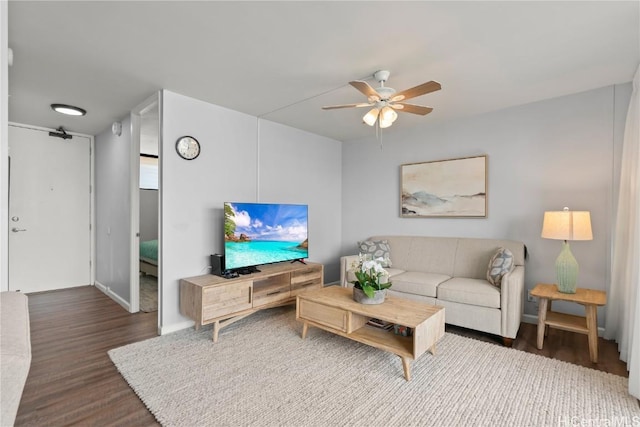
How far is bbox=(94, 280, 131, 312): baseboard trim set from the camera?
3.94 metres

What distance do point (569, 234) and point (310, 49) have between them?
2.78 metres

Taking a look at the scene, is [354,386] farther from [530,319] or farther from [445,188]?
[445,188]

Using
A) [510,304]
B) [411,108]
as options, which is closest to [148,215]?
[411,108]

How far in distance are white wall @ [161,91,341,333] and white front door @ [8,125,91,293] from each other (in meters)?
2.91

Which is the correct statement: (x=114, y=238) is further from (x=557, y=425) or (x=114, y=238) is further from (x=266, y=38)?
(x=557, y=425)

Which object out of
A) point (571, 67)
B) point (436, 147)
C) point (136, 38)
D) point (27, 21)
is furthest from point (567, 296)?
point (27, 21)

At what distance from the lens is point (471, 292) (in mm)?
3125

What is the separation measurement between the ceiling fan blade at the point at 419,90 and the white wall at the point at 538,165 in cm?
177

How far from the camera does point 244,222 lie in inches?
135

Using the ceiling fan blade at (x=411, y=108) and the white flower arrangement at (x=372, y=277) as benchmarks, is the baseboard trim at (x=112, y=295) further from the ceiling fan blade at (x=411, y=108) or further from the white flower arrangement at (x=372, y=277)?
the ceiling fan blade at (x=411, y=108)

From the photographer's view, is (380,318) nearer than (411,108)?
Yes

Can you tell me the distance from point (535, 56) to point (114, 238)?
17.2ft

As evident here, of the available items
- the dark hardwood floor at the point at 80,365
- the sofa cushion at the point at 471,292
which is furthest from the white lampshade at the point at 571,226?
the dark hardwood floor at the point at 80,365

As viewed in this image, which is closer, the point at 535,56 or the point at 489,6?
the point at 489,6
